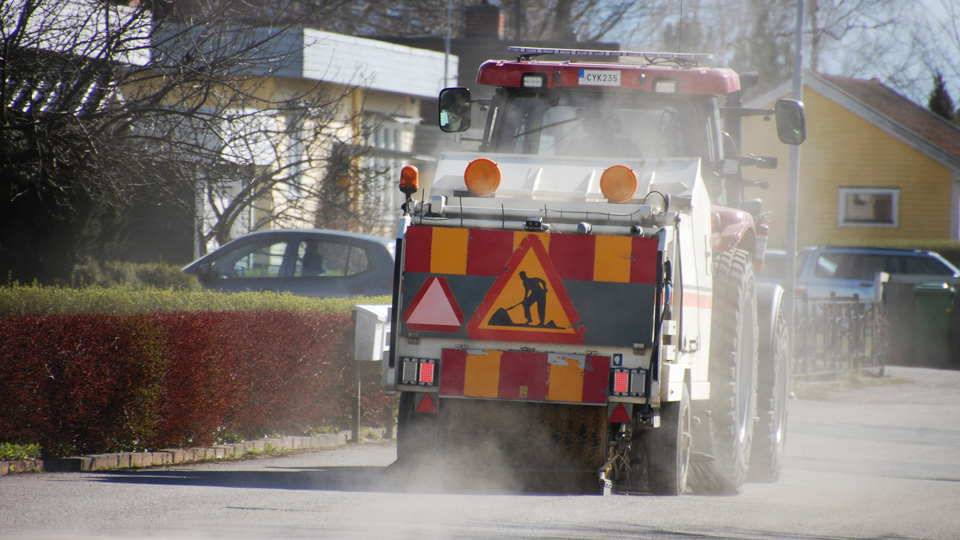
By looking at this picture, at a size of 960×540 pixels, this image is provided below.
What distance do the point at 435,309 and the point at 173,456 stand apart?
3703mm

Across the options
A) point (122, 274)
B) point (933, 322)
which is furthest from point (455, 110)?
point (933, 322)

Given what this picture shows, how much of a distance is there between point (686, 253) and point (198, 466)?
4488 millimetres

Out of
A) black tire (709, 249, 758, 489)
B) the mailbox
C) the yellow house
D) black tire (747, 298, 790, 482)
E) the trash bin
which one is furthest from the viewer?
the yellow house

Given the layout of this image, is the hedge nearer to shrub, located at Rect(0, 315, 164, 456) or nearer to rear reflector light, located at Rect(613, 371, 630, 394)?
shrub, located at Rect(0, 315, 164, 456)

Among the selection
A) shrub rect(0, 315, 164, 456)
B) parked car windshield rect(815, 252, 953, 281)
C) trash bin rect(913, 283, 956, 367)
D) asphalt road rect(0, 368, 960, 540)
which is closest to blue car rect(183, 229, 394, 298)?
asphalt road rect(0, 368, 960, 540)

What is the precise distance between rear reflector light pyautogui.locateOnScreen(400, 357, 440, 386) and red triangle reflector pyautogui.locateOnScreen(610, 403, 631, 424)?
0.99m

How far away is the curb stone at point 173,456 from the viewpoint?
8.70 metres

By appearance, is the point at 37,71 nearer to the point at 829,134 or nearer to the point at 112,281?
the point at 112,281

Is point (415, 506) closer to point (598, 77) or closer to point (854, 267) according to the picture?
point (598, 77)

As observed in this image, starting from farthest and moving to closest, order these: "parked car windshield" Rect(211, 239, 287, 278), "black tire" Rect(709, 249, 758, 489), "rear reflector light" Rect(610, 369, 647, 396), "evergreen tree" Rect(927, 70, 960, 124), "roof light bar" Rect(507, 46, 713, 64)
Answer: "evergreen tree" Rect(927, 70, 960, 124) < "parked car windshield" Rect(211, 239, 287, 278) < "roof light bar" Rect(507, 46, 713, 64) < "black tire" Rect(709, 249, 758, 489) < "rear reflector light" Rect(610, 369, 647, 396)

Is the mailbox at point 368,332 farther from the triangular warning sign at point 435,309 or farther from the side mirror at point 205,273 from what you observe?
the side mirror at point 205,273

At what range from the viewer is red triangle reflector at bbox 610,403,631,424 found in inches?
261

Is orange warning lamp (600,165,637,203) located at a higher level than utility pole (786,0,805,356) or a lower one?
lower

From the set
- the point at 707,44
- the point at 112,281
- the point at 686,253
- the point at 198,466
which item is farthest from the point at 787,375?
the point at 707,44
